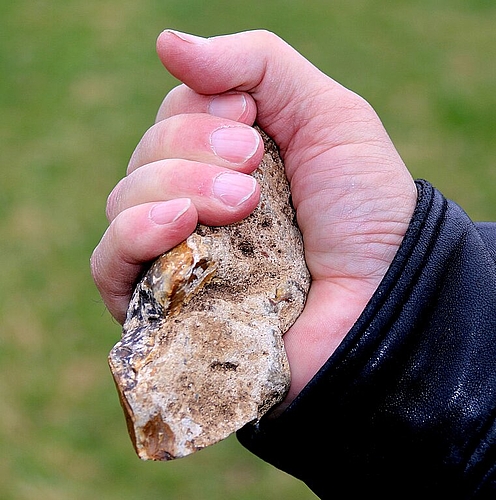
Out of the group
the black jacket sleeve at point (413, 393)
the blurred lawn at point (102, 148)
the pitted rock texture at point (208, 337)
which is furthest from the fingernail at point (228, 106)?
the blurred lawn at point (102, 148)

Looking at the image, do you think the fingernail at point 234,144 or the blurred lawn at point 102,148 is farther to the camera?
the blurred lawn at point 102,148

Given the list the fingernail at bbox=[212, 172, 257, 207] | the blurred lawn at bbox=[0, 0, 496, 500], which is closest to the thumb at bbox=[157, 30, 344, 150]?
the fingernail at bbox=[212, 172, 257, 207]

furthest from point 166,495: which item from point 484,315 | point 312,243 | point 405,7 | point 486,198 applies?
point 405,7

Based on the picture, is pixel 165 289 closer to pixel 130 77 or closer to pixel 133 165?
pixel 133 165

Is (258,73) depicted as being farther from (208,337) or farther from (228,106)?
(208,337)

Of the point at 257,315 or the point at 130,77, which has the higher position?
the point at 257,315

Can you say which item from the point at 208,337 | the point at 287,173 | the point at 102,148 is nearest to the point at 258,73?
the point at 287,173

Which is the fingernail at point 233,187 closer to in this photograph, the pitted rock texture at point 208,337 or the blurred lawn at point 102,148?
the pitted rock texture at point 208,337
